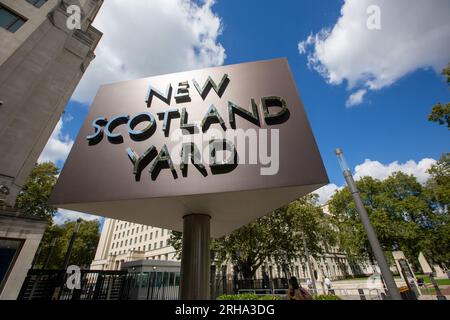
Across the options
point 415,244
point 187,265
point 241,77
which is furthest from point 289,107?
point 415,244

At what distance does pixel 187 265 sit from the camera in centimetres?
581

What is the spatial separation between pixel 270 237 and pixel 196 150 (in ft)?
77.0

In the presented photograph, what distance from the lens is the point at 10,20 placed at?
15523 mm

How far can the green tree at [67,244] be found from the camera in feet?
104

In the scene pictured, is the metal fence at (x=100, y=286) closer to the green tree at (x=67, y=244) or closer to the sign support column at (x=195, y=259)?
the sign support column at (x=195, y=259)

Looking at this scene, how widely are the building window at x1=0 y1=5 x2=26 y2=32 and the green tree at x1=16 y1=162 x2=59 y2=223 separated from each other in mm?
17356

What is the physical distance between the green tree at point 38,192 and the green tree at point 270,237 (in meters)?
16.5

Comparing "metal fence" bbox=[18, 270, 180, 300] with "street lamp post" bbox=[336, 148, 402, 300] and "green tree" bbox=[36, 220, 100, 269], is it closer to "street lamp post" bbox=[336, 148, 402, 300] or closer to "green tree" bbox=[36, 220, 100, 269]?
"street lamp post" bbox=[336, 148, 402, 300]

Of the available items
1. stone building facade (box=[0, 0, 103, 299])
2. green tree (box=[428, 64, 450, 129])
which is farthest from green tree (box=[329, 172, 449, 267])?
stone building facade (box=[0, 0, 103, 299])

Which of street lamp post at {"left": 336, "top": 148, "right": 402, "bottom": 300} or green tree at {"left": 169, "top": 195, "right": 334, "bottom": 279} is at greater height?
green tree at {"left": 169, "top": 195, "right": 334, "bottom": 279}

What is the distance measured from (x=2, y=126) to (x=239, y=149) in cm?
1758

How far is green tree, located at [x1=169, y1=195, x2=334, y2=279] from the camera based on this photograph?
82.0 ft

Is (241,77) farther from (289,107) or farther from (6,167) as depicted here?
(6,167)
